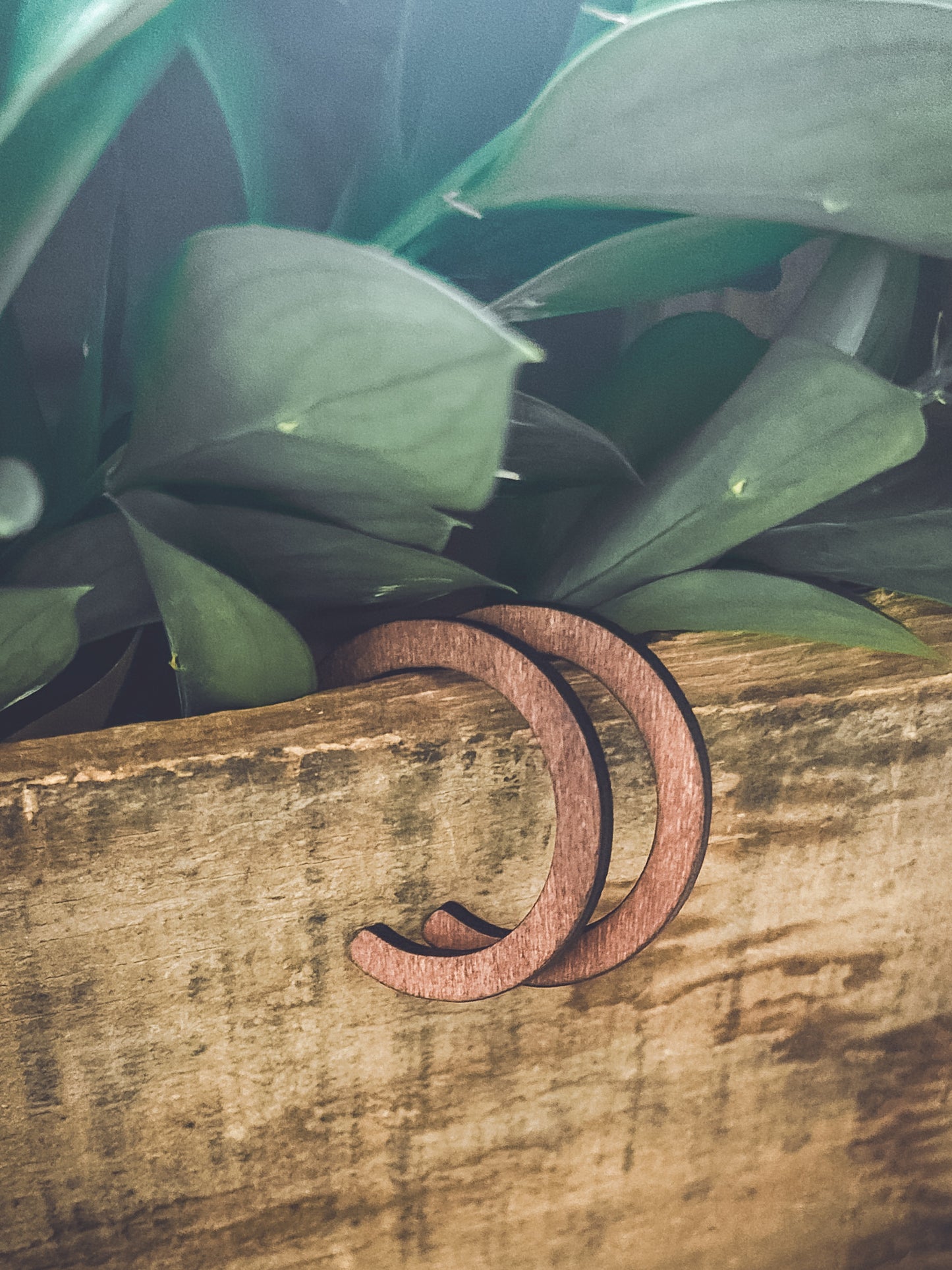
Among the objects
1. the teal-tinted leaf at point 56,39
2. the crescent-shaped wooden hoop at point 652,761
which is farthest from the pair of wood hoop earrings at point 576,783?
the teal-tinted leaf at point 56,39

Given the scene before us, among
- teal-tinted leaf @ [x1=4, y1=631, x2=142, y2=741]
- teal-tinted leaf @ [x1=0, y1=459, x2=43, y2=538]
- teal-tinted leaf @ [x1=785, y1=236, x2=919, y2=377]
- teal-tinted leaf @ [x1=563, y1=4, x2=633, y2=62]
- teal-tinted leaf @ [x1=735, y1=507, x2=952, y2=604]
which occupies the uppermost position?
teal-tinted leaf @ [x1=563, y1=4, x2=633, y2=62]

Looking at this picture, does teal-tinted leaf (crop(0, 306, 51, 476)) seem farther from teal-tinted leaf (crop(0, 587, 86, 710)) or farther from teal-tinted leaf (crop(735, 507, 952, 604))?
teal-tinted leaf (crop(735, 507, 952, 604))

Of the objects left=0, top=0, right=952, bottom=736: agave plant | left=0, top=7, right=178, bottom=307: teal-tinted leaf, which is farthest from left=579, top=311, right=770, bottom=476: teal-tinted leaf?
left=0, top=7, right=178, bottom=307: teal-tinted leaf

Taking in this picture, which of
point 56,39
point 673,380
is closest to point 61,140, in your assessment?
point 56,39

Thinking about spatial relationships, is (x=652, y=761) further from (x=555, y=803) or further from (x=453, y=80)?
(x=453, y=80)

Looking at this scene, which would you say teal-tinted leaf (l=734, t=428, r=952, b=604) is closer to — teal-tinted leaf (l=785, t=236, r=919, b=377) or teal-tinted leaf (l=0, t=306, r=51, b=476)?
teal-tinted leaf (l=785, t=236, r=919, b=377)

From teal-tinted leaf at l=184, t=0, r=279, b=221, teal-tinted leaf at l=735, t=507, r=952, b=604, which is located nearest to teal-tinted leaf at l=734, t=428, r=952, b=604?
teal-tinted leaf at l=735, t=507, r=952, b=604

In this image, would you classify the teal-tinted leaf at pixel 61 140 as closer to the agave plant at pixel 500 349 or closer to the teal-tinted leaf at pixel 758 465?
the agave plant at pixel 500 349

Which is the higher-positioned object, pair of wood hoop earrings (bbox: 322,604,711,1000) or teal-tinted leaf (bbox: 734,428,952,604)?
teal-tinted leaf (bbox: 734,428,952,604)
